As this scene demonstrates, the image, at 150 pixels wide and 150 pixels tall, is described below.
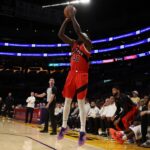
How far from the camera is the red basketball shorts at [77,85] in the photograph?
491cm

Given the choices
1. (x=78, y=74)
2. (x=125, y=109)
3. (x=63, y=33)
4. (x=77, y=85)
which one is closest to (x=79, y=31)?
(x=63, y=33)

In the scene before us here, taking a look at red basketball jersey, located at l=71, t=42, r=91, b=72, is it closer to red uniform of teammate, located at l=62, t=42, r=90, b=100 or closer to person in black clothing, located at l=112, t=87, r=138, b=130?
red uniform of teammate, located at l=62, t=42, r=90, b=100

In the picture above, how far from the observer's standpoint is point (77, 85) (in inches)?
195

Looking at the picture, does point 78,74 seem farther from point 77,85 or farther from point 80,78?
point 77,85

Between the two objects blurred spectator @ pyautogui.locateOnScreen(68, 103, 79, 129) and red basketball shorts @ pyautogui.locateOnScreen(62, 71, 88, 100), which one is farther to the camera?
blurred spectator @ pyautogui.locateOnScreen(68, 103, 79, 129)

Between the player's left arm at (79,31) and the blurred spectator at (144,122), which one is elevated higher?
the player's left arm at (79,31)

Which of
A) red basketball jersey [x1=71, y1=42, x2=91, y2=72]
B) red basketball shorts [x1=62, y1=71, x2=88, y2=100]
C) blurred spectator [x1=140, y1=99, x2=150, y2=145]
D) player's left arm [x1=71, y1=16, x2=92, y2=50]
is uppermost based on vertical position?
player's left arm [x1=71, y1=16, x2=92, y2=50]

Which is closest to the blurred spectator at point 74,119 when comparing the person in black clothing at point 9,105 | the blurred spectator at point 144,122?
the blurred spectator at point 144,122

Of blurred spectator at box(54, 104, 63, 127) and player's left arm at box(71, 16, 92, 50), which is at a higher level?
player's left arm at box(71, 16, 92, 50)

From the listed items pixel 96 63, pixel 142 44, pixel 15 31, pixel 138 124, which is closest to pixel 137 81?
pixel 142 44

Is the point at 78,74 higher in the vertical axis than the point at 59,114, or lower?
higher

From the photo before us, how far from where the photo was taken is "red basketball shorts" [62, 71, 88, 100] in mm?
4910

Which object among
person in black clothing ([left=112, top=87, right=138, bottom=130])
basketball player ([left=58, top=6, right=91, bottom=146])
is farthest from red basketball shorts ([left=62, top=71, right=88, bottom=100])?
person in black clothing ([left=112, top=87, right=138, bottom=130])

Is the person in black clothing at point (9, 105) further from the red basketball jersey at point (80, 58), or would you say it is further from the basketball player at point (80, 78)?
the red basketball jersey at point (80, 58)
